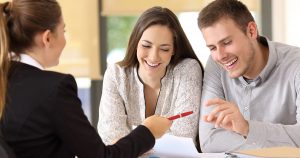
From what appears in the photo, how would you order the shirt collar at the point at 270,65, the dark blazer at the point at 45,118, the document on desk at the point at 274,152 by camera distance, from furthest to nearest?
1. the shirt collar at the point at 270,65
2. the document on desk at the point at 274,152
3. the dark blazer at the point at 45,118

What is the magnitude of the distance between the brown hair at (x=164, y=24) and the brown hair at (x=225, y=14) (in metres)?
0.25

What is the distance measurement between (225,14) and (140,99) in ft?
1.94

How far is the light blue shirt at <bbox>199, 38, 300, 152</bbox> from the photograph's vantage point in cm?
184

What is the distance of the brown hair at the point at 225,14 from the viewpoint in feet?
6.39

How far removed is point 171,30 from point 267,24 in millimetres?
1674

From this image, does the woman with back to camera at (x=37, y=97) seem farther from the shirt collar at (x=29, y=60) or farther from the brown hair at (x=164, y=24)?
the brown hair at (x=164, y=24)

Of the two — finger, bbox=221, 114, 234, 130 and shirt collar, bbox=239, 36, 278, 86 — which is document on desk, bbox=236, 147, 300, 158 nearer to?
finger, bbox=221, 114, 234, 130

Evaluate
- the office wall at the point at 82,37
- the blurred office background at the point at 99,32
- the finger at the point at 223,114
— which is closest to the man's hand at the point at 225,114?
the finger at the point at 223,114

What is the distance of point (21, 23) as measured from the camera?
4.39 feet

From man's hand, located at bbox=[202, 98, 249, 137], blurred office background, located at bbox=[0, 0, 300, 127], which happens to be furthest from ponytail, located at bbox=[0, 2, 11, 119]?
blurred office background, located at bbox=[0, 0, 300, 127]

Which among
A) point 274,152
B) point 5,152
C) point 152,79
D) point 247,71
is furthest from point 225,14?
point 5,152

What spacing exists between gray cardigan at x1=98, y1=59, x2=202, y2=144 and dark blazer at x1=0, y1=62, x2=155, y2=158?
0.77 metres

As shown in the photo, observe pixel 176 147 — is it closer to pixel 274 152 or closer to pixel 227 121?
pixel 227 121

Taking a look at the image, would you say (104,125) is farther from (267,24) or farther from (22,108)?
(267,24)
